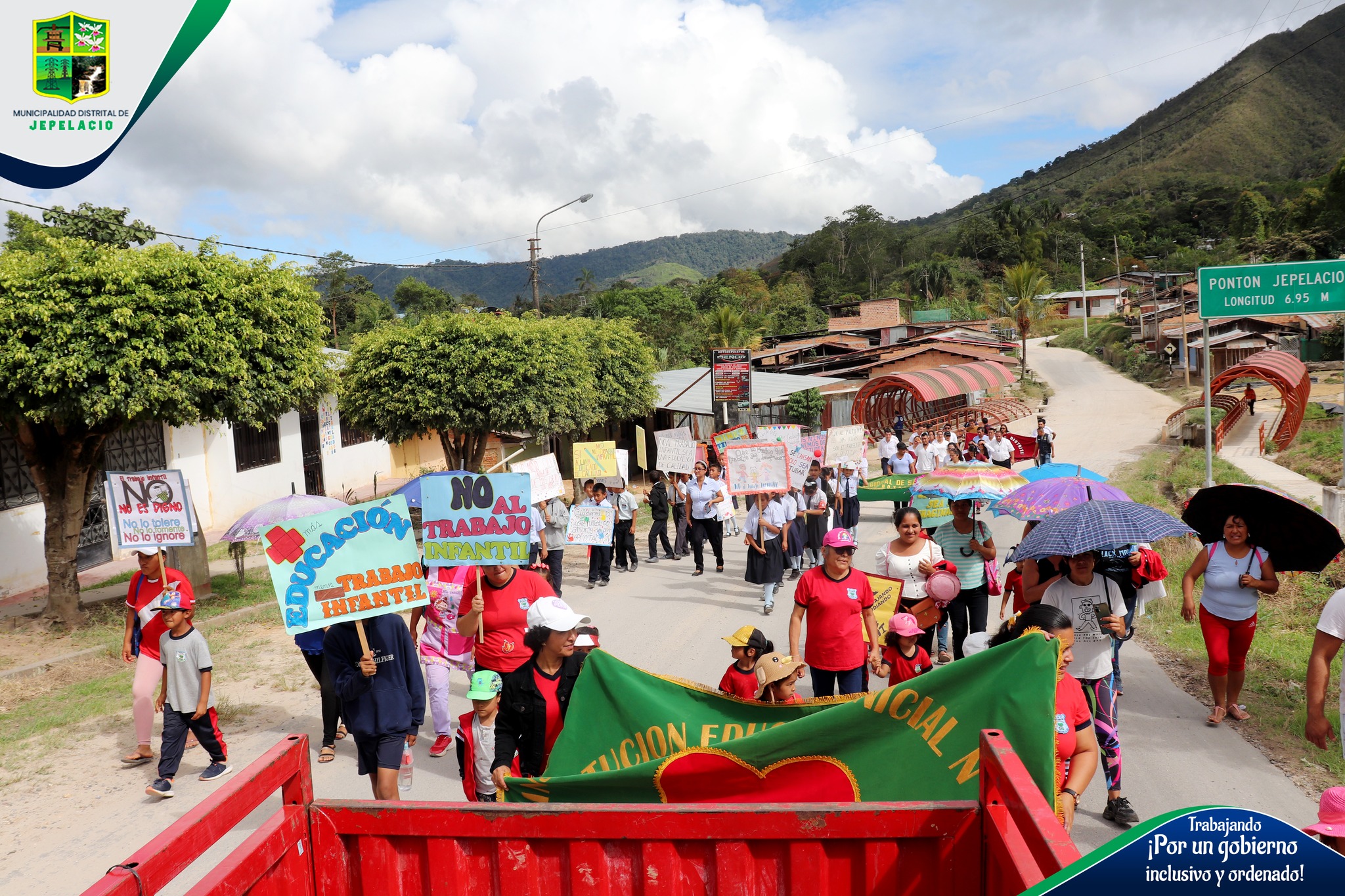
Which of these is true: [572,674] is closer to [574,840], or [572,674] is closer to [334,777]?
[574,840]

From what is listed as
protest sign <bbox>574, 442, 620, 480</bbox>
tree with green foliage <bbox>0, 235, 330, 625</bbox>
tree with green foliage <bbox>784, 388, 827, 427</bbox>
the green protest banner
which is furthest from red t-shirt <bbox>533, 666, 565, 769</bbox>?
tree with green foliage <bbox>784, 388, 827, 427</bbox>

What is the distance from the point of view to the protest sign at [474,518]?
5.95 meters

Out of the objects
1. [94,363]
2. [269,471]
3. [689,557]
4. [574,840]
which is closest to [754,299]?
[269,471]

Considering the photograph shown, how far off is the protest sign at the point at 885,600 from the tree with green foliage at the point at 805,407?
90.2 feet

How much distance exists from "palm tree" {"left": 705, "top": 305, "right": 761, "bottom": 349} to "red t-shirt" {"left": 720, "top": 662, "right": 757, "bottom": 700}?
38188 mm

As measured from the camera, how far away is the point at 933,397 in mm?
31125

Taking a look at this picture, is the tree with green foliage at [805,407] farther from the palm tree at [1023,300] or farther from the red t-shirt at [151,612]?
the red t-shirt at [151,612]

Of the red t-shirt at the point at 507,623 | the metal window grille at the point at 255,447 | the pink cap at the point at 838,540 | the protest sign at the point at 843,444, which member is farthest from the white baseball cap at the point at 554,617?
the metal window grille at the point at 255,447

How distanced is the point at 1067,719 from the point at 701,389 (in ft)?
83.7

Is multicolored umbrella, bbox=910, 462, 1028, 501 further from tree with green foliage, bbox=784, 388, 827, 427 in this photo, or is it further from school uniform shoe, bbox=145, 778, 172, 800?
tree with green foliage, bbox=784, 388, 827, 427

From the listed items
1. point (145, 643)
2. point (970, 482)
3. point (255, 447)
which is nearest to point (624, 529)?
point (970, 482)

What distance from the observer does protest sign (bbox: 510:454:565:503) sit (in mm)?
11773

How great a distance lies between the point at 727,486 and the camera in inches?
508

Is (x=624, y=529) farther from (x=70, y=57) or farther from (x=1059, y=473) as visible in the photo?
(x=70, y=57)
